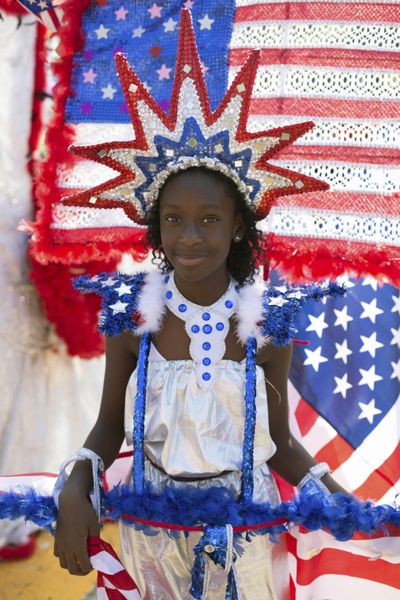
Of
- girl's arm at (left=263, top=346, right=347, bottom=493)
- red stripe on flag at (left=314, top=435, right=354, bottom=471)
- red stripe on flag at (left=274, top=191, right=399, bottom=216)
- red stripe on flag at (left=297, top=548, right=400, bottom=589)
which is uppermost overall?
red stripe on flag at (left=274, top=191, right=399, bottom=216)

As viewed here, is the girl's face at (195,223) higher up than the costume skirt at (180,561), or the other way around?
the girl's face at (195,223)

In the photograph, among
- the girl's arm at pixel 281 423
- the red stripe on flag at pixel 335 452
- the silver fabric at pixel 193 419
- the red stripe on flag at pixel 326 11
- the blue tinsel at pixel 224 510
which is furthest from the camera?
the red stripe on flag at pixel 335 452

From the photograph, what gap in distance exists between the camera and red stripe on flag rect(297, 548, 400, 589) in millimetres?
1734

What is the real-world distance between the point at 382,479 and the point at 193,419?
1.13 metres

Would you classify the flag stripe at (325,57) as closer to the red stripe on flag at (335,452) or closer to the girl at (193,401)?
the girl at (193,401)

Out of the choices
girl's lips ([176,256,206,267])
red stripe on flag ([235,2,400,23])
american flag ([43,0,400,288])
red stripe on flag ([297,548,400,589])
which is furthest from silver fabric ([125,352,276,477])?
red stripe on flag ([235,2,400,23])

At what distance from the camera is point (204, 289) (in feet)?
5.54

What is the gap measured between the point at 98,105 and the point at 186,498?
1628 mm

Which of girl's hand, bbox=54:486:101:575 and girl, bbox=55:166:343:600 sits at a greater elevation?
girl, bbox=55:166:343:600

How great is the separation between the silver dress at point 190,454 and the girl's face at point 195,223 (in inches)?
9.7

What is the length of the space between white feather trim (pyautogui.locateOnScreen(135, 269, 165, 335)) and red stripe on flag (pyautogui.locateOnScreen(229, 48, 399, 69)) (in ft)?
3.63

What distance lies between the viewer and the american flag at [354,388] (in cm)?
246

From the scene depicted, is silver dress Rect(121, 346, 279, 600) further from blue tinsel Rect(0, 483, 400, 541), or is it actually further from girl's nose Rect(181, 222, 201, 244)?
girl's nose Rect(181, 222, 201, 244)

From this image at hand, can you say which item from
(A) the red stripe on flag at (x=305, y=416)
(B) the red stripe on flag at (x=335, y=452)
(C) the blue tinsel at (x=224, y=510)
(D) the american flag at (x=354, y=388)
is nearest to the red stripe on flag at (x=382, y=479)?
(D) the american flag at (x=354, y=388)
